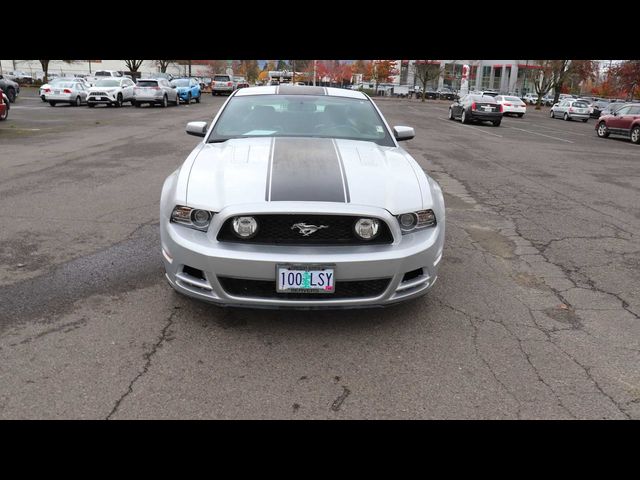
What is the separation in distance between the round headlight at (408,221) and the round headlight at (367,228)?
22 cm

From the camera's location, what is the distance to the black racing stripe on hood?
3.51 meters

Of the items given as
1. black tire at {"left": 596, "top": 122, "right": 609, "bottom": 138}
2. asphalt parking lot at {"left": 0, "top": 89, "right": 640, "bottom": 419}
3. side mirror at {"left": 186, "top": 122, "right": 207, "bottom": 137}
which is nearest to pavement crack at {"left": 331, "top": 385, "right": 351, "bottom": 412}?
asphalt parking lot at {"left": 0, "top": 89, "right": 640, "bottom": 419}

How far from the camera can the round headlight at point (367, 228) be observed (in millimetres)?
3474

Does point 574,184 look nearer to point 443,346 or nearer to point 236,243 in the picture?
point 443,346

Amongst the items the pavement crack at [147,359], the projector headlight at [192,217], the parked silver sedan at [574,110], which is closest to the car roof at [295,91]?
the projector headlight at [192,217]

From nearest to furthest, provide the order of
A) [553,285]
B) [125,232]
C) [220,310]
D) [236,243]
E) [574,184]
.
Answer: [236,243] → [220,310] → [553,285] → [125,232] → [574,184]

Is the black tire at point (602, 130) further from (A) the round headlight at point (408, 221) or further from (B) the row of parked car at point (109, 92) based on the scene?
(A) the round headlight at point (408, 221)

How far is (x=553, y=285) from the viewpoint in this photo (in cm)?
476

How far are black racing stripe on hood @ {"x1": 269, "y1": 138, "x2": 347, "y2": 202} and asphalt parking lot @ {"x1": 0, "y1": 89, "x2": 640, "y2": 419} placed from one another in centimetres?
91

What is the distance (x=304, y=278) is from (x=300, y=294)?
12cm

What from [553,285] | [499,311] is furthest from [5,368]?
[553,285]

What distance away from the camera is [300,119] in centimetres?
521
